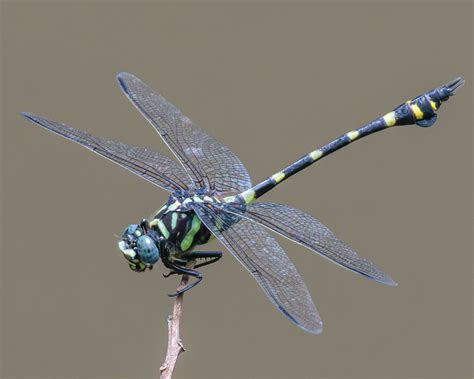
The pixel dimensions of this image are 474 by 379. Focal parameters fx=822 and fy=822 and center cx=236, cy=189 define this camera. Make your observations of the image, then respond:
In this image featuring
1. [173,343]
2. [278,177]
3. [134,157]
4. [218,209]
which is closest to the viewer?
[173,343]

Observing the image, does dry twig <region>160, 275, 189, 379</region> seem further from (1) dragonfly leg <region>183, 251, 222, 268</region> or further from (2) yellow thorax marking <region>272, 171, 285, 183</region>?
(2) yellow thorax marking <region>272, 171, 285, 183</region>

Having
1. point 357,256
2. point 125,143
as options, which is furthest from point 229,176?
point 357,256

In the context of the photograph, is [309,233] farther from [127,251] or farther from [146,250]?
[127,251]

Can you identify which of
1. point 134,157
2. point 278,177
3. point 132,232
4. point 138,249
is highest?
point 134,157

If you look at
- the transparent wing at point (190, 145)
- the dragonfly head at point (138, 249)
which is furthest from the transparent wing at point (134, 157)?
the dragonfly head at point (138, 249)

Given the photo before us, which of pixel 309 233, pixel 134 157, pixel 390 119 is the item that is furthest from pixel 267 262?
pixel 390 119
